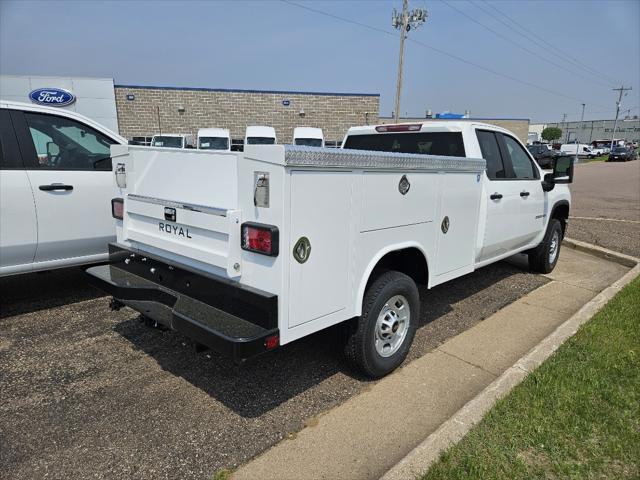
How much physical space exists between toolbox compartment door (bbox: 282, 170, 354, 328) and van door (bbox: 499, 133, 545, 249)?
306cm

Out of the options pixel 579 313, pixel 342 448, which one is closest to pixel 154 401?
pixel 342 448

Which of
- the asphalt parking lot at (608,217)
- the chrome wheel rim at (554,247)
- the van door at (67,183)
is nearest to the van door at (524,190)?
the chrome wheel rim at (554,247)

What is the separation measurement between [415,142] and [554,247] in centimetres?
339

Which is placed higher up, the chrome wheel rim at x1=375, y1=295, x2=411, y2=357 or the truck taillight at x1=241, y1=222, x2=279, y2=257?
the truck taillight at x1=241, y1=222, x2=279, y2=257

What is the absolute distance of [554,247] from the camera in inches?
272

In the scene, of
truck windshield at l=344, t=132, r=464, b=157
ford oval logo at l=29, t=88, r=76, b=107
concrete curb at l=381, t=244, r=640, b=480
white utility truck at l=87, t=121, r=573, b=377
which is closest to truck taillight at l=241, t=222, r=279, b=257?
white utility truck at l=87, t=121, r=573, b=377

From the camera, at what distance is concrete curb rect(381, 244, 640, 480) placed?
2.57 meters

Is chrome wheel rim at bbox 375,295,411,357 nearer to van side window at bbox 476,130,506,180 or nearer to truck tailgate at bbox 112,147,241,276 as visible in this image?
truck tailgate at bbox 112,147,241,276

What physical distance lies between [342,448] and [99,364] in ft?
7.00

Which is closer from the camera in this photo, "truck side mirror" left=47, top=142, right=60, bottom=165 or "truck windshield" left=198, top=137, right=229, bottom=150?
"truck side mirror" left=47, top=142, right=60, bottom=165

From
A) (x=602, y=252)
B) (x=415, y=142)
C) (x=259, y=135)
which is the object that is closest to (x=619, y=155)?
(x=259, y=135)

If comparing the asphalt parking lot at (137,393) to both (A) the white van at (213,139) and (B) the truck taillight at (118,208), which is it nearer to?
(B) the truck taillight at (118,208)

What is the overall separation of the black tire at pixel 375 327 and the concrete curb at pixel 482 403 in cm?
68

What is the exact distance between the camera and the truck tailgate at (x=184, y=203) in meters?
2.79
